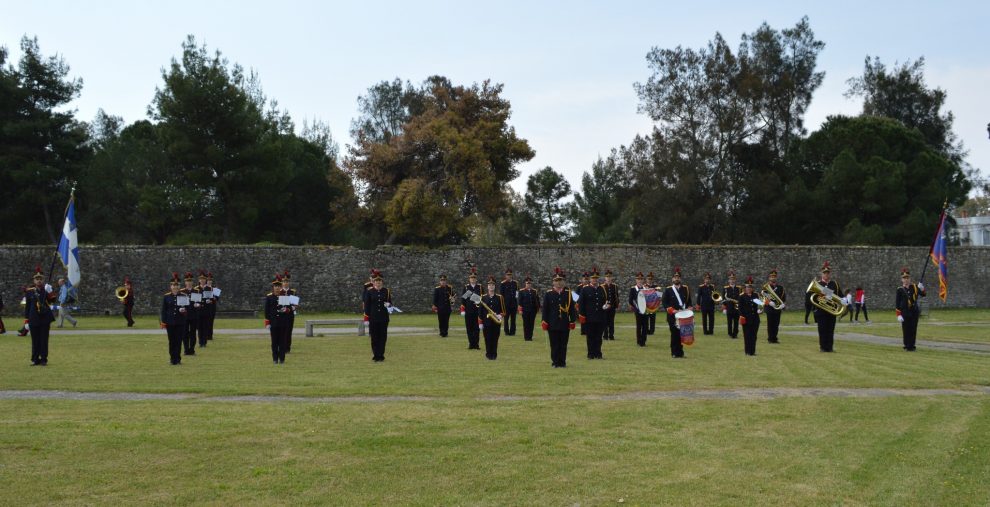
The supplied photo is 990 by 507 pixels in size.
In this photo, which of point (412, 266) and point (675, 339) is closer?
point (675, 339)

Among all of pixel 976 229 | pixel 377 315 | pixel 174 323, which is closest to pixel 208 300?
pixel 174 323

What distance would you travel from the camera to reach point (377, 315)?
658 inches

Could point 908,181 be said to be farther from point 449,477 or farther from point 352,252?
point 449,477

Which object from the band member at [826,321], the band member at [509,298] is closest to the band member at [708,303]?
the band member at [509,298]

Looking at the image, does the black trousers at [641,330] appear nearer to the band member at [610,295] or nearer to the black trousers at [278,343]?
the band member at [610,295]

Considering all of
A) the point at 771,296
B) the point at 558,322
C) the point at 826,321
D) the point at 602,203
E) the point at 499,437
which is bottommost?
the point at 499,437

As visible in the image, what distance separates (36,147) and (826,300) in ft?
129

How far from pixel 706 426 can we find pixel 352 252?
2836 centimetres

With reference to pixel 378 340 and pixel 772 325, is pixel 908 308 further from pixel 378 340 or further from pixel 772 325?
pixel 378 340

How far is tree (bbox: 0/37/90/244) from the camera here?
42.1 meters

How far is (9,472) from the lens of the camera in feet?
25.4

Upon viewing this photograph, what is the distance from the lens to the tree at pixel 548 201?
60281mm

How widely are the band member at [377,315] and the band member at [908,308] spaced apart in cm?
1093

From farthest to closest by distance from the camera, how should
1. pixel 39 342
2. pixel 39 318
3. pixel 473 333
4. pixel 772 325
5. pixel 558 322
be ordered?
pixel 772 325
pixel 473 333
pixel 39 318
pixel 39 342
pixel 558 322
